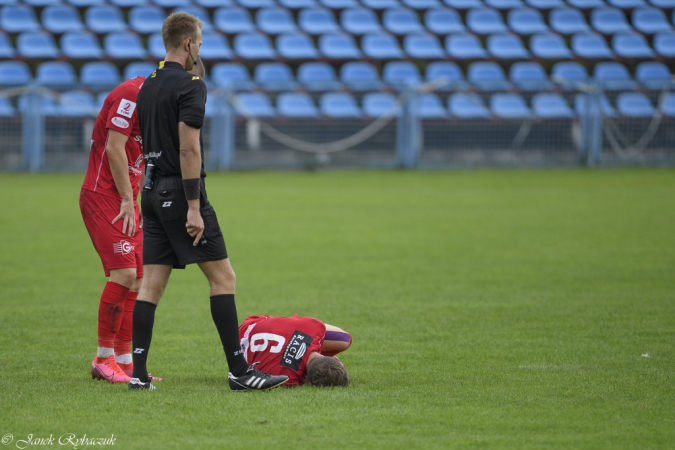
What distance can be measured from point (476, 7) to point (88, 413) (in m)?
24.6

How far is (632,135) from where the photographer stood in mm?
22078

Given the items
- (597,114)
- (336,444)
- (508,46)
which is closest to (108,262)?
(336,444)

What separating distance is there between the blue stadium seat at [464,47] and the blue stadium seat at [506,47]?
11.6 inches

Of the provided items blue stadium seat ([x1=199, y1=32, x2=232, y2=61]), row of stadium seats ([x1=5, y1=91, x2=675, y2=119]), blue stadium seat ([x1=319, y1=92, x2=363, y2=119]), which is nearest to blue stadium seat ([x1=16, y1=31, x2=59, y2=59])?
blue stadium seat ([x1=199, y1=32, x2=232, y2=61])

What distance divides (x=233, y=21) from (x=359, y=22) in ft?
12.2

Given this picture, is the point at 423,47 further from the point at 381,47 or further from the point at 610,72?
the point at 610,72

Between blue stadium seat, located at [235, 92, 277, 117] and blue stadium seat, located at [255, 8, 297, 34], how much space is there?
4065 millimetres

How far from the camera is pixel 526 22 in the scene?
26.9 m

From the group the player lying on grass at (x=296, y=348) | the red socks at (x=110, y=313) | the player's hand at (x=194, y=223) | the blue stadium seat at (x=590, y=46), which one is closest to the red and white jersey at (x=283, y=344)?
the player lying on grass at (x=296, y=348)

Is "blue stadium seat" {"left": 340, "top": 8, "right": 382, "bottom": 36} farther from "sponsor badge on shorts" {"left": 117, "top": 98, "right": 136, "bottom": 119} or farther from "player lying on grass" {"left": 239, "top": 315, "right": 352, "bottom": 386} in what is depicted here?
"player lying on grass" {"left": 239, "top": 315, "right": 352, "bottom": 386}

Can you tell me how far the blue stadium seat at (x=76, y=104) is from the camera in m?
20.8

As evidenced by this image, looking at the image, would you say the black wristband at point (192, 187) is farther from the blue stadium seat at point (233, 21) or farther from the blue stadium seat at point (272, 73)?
the blue stadium seat at point (233, 21)

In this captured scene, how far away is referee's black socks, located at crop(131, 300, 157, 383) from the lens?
16.6 ft

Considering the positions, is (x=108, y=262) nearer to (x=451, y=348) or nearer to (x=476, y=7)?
(x=451, y=348)
